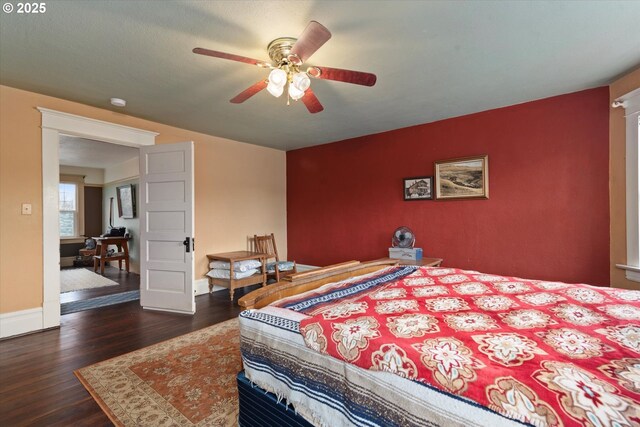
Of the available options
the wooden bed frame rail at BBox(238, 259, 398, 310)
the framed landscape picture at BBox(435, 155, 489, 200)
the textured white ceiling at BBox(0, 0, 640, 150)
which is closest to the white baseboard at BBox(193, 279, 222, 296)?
the textured white ceiling at BBox(0, 0, 640, 150)

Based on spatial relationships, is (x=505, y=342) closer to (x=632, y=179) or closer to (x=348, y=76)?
(x=348, y=76)

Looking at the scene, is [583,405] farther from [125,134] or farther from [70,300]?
[70,300]

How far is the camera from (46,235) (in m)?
3.11

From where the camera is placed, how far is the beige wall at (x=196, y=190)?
290 centimetres

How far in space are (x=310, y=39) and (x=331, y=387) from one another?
69.1 inches

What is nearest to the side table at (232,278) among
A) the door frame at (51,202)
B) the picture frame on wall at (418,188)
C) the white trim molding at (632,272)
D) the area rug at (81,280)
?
the door frame at (51,202)

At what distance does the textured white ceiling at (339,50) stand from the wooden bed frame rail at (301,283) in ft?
5.59

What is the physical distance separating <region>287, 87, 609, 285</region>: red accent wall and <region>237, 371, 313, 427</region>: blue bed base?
3304 millimetres

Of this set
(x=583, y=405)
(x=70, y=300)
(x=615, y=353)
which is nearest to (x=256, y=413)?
(x=583, y=405)

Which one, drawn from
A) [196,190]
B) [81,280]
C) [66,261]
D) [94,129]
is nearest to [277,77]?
[94,129]

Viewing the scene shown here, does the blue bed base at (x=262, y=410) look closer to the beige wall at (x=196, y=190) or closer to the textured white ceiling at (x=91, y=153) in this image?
the beige wall at (x=196, y=190)

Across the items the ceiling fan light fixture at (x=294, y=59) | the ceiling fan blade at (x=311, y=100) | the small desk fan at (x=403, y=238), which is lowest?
the small desk fan at (x=403, y=238)

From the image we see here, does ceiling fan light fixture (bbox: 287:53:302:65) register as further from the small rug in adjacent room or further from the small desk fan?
the small desk fan

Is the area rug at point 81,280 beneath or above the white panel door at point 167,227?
beneath
